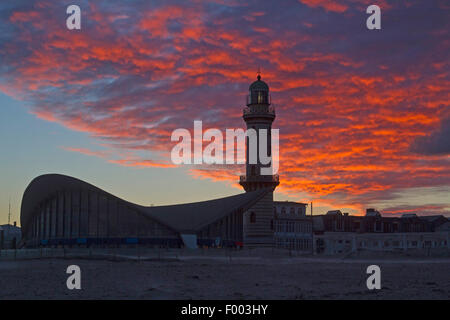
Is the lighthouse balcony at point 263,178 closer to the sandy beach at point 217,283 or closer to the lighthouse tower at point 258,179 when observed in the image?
the lighthouse tower at point 258,179

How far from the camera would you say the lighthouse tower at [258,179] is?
3248 inches

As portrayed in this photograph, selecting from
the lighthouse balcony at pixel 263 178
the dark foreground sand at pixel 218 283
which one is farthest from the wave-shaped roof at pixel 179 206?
the dark foreground sand at pixel 218 283

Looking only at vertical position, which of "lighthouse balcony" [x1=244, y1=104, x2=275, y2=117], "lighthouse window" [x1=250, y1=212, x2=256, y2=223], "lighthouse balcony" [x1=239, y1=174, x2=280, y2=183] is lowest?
"lighthouse window" [x1=250, y1=212, x2=256, y2=223]

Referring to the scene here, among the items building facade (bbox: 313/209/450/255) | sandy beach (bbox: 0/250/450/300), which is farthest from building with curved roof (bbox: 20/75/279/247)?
sandy beach (bbox: 0/250/450/300)

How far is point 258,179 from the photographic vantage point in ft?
274

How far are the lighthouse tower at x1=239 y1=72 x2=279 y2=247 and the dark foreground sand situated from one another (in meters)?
42.3

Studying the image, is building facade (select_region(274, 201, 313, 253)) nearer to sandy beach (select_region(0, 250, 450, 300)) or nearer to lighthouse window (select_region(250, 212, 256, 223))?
lighthouse window (select_region(250, 212, 256, 223))

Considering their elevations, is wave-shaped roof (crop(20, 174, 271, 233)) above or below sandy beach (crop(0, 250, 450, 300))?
above

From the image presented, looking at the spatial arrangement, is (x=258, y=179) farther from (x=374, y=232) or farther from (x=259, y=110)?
(x=374, y=232)

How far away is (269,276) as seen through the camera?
34.6 metres

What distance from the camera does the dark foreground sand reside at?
82.2 ft

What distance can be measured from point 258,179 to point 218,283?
5353 centimetres

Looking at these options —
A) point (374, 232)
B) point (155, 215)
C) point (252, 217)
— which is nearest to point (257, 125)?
point (252, 217)
